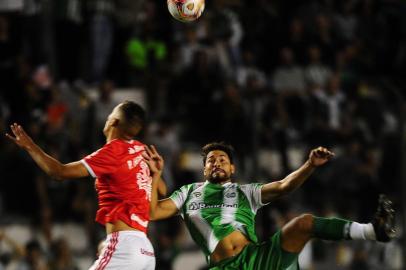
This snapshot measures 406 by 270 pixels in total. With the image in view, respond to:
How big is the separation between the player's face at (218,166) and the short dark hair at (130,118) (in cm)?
71

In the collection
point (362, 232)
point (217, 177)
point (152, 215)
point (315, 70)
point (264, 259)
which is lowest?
point (264, 259)

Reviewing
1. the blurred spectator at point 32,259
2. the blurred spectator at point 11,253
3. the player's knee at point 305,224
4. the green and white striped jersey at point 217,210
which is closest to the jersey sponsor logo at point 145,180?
the green and white striped jersey at point 217,210

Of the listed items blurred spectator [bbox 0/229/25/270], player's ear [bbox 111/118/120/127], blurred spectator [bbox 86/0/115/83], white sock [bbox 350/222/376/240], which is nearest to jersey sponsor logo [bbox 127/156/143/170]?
player's ear [bbox 111/118/120/127]

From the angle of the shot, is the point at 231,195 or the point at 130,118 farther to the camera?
the point at 231,195

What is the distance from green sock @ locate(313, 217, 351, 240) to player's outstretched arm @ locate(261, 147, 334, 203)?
1.21 ft

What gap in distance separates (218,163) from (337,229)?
1.14 m

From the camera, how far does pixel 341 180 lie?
557 inches

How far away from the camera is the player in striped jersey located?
296 inches

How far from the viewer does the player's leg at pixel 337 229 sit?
7.32 m

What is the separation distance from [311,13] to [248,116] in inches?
139

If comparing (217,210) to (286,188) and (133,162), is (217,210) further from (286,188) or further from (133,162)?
(133,162)

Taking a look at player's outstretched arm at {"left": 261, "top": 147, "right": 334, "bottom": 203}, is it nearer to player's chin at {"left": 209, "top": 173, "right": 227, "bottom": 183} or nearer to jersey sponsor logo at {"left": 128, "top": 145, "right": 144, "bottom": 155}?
player's chin at {"left": 209, "top": 173, "right": 227, "bottom": 183}

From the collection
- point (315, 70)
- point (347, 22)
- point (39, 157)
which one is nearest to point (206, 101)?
point (315, 70)

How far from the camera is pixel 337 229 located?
7473 millimetres
